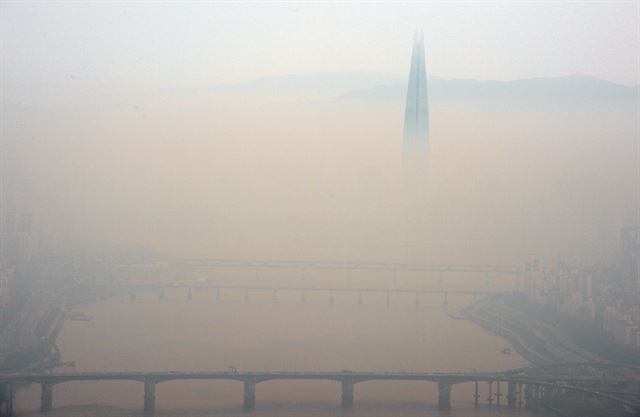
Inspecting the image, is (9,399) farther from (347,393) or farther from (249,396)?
(347,393)

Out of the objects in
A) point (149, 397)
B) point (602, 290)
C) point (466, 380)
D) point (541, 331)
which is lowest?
point (149, 397)

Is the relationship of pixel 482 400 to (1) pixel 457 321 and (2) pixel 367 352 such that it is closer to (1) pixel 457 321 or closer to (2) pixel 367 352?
(2) pixel 367 352

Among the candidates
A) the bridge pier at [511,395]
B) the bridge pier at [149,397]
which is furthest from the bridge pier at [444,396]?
the bridge pier at [149,397]

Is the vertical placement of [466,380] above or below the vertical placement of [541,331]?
below

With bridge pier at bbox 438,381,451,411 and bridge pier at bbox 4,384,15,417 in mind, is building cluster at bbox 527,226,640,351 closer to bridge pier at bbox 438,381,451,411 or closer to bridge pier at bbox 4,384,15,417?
bridge pier at bbox 438,381,451,411

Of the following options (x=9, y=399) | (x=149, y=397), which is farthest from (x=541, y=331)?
(x=9, y=399)

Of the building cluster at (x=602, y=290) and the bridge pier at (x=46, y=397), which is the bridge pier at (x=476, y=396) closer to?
the building cluster at (x=602, y=290)

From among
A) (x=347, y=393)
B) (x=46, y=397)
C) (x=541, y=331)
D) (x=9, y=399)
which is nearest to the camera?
(x=9, y=399)
